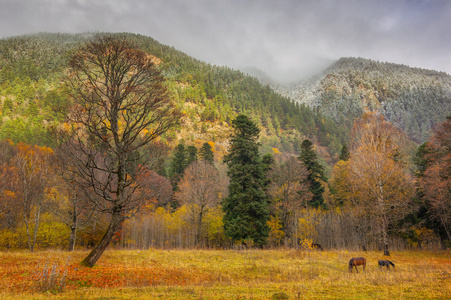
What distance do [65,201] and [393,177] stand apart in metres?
40.9

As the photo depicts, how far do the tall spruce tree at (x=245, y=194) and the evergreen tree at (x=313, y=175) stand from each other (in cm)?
1409

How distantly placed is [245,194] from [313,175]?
58.5ft

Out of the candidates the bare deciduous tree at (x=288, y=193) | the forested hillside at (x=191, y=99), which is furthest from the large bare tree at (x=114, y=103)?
the forested hillside at (x=191, y=99)

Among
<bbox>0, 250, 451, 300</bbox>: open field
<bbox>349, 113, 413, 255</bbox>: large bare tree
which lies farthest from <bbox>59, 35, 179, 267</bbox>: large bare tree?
<bbox>349, 113, 413, 255</bbox>: large bare tree

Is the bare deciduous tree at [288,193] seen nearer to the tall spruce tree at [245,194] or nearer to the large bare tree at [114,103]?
the tall spruce tree at [245,194]

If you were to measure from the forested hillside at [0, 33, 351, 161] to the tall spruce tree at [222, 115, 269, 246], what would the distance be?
69557 millimetres

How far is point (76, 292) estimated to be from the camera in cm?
854

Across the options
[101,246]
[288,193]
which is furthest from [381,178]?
[101,246]

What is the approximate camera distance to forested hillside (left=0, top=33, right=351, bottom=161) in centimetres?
10119

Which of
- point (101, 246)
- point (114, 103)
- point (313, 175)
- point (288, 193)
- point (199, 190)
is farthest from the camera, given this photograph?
point (313, 175)

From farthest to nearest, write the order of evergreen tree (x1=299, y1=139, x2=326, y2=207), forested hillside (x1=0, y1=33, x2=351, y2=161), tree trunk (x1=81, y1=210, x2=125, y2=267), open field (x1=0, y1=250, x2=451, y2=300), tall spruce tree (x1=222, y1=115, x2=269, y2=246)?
forested hillside (x1=0, y1=33, x2=351, y2=161) → evergreen tree (x1=299, y1=139, x2=326, y2=207) → tall spruce tree (x1=222, y1=115, x2=269, y2=246) → tree trunk (x1=81, y1=210, x2=125, y2=267) → open field (x1=0, y1=250, x2=451, y2=300)

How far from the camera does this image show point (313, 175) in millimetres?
42500

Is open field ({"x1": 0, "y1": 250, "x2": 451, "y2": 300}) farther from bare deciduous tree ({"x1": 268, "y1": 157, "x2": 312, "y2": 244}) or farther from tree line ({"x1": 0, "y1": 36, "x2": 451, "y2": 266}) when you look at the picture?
bare deciduous tree ({"x1": 268, "y1": 157, "x2": 312, "y2": 244})

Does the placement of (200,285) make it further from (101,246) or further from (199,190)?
(199,190)
